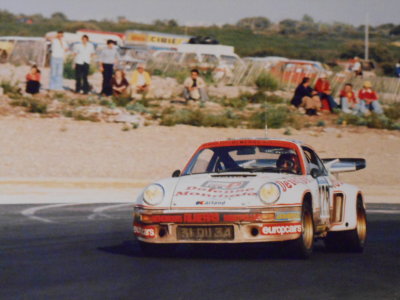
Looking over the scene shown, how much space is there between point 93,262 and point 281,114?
19.9 m

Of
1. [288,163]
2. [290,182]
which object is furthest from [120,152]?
[290,182]

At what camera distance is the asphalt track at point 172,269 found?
8.12 m

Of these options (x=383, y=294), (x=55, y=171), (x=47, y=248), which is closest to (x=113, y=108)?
(x=55, y=171)

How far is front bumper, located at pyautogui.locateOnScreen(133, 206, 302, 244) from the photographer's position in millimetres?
9883

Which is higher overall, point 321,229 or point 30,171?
point 321,229

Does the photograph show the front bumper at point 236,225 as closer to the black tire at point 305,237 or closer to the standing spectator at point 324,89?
the black tire at point 305,237

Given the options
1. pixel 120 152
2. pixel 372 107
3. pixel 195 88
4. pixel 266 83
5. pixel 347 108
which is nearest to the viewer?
pixel 120 152

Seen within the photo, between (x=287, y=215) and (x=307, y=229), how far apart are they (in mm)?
467

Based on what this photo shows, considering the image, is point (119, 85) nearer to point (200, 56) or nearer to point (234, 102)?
point (234, 102)

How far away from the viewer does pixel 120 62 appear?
40.5 metres

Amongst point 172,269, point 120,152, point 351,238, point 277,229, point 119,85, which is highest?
point 277,229

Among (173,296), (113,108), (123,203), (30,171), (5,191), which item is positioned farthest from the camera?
(113,108)

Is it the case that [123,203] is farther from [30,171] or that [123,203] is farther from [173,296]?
[173,296]

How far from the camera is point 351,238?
37.7 ft
